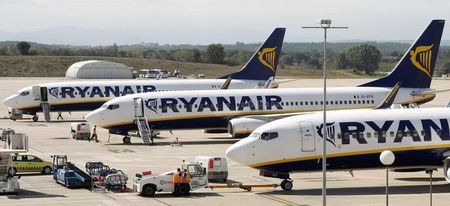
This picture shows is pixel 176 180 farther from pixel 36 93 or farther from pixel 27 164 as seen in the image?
pixel 36 93

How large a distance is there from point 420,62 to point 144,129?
2335cm

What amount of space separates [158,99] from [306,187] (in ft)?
85.2

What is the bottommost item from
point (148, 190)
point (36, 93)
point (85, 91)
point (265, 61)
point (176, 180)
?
point (148, 190)

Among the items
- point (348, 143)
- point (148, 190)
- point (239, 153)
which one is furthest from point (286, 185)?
point (148, 190)

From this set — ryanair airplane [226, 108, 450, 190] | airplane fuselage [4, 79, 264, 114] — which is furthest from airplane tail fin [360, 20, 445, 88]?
ryanair airplane [226, 108, 450, 190]

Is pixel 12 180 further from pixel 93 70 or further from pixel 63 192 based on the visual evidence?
pixel 93 70

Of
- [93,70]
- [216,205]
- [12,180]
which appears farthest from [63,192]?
[93,70]

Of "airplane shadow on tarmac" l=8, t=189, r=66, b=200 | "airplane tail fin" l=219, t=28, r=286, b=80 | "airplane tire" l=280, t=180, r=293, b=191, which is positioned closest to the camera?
"airplane shadow on tarmac" l=8, t=189, r=66, b=200

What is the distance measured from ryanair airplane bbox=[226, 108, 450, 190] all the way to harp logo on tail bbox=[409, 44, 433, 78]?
25.2 metres

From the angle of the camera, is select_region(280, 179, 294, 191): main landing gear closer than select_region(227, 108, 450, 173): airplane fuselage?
No

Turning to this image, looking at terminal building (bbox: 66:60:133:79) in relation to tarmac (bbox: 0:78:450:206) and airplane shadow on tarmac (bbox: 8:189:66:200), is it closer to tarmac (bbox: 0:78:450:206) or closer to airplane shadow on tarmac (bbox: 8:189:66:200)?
tarmac (bbox: 0:78:450:206)

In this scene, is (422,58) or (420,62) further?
(420,62)

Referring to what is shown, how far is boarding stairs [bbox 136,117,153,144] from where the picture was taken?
74.0 m

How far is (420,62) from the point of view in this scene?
77.6 meters
